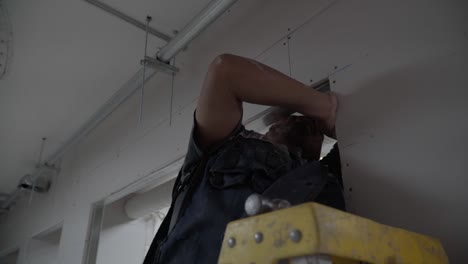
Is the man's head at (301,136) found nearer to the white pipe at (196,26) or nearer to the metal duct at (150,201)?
the white pipe at (196,26)

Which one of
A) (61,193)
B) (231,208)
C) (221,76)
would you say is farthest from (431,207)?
(61,193)

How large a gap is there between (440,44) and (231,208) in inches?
25.3

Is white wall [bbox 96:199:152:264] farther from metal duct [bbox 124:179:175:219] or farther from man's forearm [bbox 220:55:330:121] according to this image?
man's forearm [bbox 220:55:330:121]

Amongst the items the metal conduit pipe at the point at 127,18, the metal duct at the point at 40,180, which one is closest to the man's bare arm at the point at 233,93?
the metal conduit pipe at the point at 127,18

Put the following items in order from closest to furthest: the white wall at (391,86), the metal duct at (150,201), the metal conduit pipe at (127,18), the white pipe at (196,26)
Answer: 1. the white wall at (391,86)
2. the white pipe at (196,26)
3. the metal conduit pipe at (127,18)
4. the metal duct at (150,201)

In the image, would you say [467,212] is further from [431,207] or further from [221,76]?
[221,76]

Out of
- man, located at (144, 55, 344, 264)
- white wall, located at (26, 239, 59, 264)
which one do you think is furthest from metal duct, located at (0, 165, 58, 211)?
man, located at (144, 55, 344, 264)

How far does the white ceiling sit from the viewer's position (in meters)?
1.66

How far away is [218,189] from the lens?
35.0 inches

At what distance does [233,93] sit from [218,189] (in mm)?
246

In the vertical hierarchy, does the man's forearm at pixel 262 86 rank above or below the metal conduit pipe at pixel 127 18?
below

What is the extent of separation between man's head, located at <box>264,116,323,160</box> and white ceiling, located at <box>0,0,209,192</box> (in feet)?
2.73

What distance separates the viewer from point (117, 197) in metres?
2.35

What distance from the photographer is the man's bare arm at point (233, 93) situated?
875 millimetres
